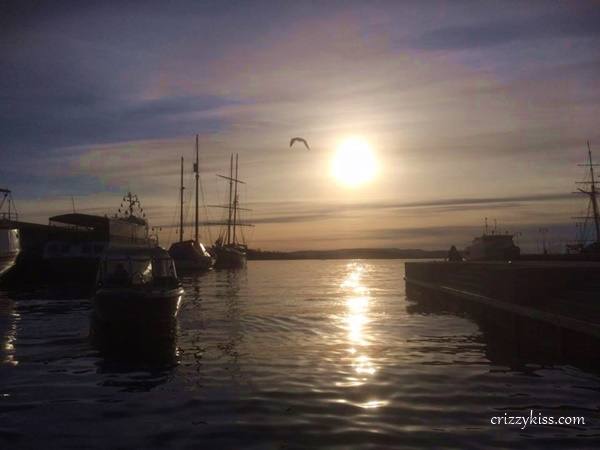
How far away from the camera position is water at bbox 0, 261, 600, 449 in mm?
8555

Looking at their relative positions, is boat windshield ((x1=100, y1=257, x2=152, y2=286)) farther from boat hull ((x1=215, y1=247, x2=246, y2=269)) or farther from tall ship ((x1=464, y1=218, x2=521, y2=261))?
boat hull ((x1=215, y1=247, x2=246, y2=269))

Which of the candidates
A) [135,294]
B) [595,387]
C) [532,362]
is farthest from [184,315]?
[595,387]

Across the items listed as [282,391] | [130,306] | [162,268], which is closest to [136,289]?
[130,306]

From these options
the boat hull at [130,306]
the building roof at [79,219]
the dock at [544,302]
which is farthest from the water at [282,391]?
the building roof at [79,219]

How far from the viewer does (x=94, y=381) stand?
12422mm

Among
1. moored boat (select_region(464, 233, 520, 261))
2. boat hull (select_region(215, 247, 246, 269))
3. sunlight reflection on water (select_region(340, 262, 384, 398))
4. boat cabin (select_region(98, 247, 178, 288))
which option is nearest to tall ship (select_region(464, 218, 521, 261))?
moored boat (select_region(464, 233, 520, 261))

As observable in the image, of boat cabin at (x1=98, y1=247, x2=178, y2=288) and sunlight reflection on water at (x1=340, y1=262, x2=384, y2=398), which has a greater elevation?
boat cabin at (x1=98, y1=247, x2=178, y2=288)

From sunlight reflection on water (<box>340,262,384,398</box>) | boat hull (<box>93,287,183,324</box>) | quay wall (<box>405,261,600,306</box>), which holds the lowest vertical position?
sunlight reflection on water (<box>340,262,384,398</box>)

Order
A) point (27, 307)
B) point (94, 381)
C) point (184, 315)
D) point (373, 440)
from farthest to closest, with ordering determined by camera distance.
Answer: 1. point (27, 307)
2. point (184, 315)
3. point (94, 381)
4. point (373, 440)

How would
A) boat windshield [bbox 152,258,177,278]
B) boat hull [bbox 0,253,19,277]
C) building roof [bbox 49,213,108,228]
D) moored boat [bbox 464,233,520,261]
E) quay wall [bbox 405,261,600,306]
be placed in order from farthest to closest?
building roof [bbox 49,213,108,228], moored boat [bbox 464,233,520,261], boat hull [bbox 0,253,19,277], boat windshield [bbox 152,258,177,278], quay wall [bbox 405,261,600,306]

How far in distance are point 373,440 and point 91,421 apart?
15.0ft

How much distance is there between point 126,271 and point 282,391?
10.0 metres

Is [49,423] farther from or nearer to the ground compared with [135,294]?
nearer to the ground

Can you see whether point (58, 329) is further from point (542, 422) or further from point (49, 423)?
point (542, 422)
